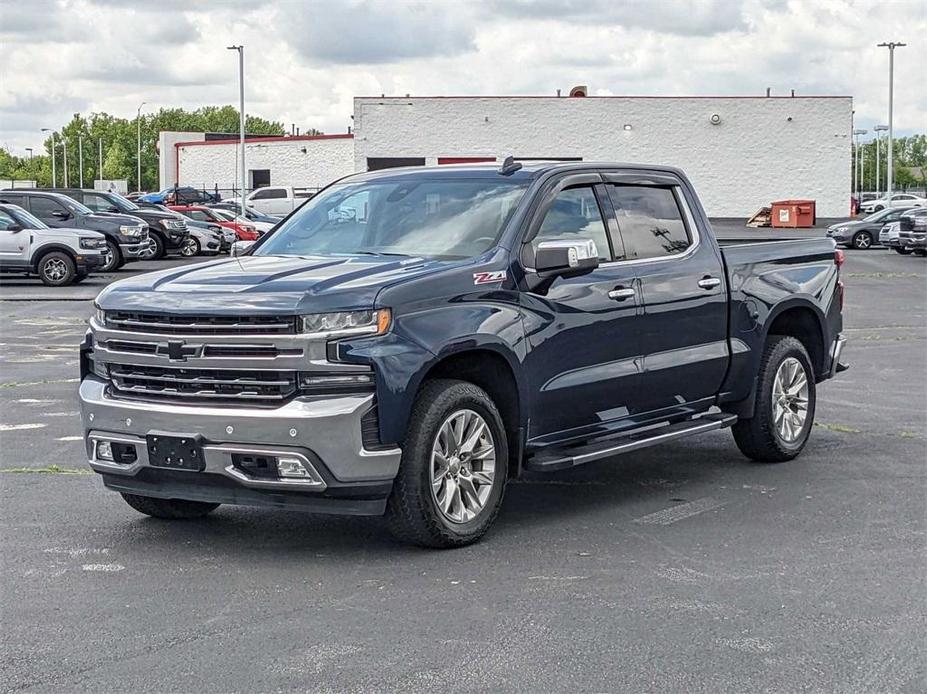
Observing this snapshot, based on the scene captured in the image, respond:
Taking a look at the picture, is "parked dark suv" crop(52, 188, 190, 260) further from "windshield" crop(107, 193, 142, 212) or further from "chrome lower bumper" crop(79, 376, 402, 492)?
"chrome lower bumper" crop(79, 376, 402, 492)

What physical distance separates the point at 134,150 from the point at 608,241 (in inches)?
6781

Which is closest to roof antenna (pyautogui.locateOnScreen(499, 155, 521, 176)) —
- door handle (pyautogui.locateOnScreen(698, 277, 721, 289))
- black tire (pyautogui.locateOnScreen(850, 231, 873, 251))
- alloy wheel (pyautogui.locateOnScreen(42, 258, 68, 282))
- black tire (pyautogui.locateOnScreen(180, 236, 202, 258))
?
door handle (pyautogui.locateOnScreen(698, 277, 721, 289))

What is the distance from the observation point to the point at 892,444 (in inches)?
397

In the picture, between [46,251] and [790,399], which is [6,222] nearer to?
[46,251]

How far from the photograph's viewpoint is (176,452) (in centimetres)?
665

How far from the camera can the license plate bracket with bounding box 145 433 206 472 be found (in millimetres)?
6566

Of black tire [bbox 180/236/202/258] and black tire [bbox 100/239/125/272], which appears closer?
black tire [bbox 100/239/125/272]

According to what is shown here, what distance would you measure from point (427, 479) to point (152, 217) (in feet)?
113

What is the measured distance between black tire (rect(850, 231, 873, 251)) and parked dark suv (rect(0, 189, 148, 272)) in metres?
24.0

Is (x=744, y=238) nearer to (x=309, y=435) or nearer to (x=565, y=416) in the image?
(x=565, y=416)

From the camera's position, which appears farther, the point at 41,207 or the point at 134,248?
the point at 134,248

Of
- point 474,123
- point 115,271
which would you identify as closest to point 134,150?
point 474,123

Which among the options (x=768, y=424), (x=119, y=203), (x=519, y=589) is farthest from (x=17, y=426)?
(x=119, y=203)

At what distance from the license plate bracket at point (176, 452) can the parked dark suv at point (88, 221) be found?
1055 inches
